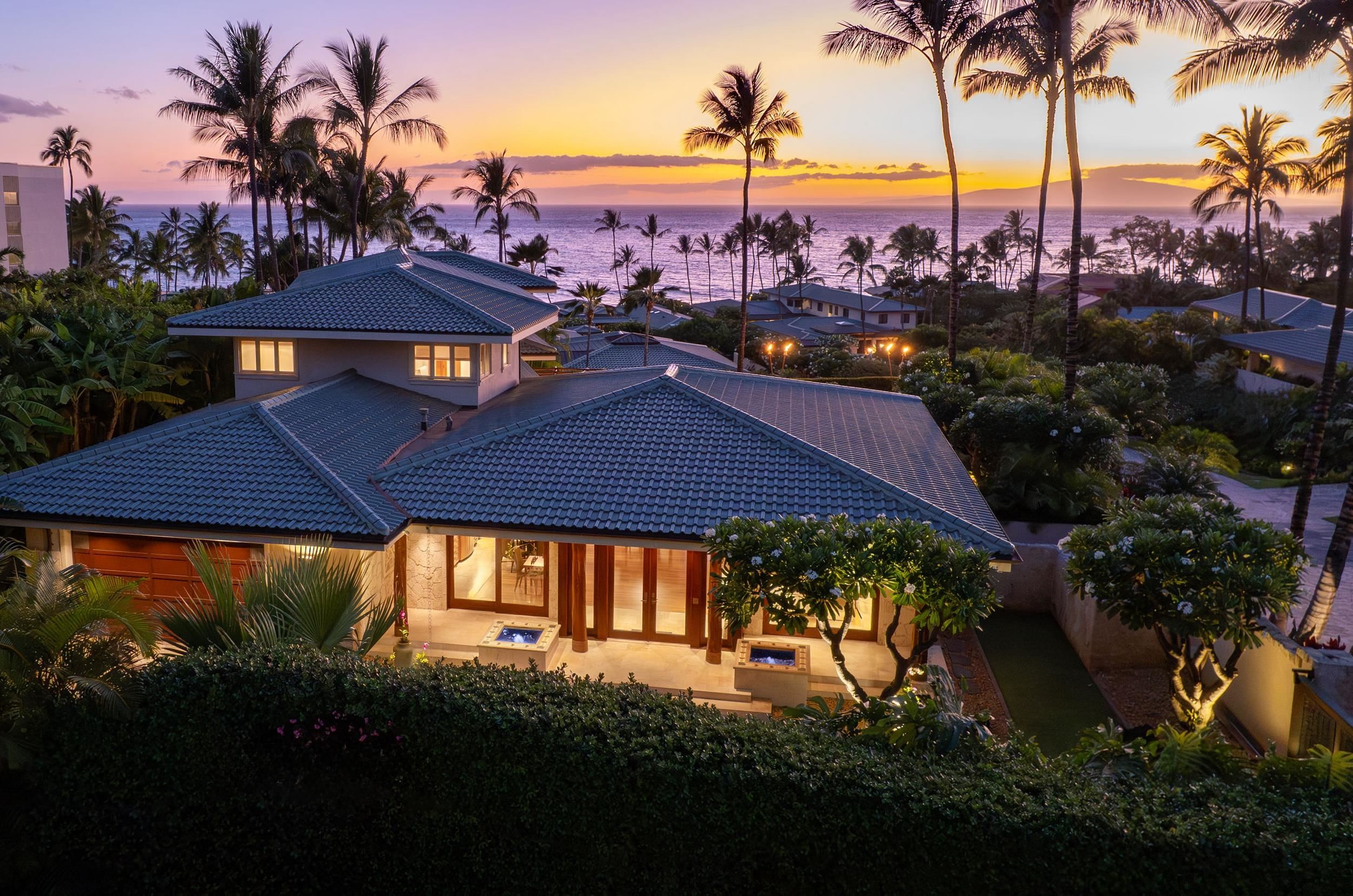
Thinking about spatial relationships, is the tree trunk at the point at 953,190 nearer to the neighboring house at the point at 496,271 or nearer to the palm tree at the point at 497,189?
the neighboring house at the point at 496,271

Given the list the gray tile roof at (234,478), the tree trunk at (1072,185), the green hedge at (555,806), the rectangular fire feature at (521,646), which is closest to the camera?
the green hedge at (555,806)

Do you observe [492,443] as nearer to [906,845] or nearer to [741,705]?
[741,705]

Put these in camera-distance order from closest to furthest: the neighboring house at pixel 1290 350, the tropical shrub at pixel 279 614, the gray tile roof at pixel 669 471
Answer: the tropical shrub at pixel 279 614, the gray tile roof at pixel 669 471, the neighboring house at pixel 1290 350

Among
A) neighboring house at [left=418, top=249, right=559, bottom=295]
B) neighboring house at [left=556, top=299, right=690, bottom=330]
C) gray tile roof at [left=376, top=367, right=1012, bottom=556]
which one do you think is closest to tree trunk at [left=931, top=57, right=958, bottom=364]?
neighboring house at [left=418, top=249, right=559, bottom=295]

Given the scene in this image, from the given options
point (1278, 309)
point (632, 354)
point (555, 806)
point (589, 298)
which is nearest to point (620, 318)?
point (589, 298)

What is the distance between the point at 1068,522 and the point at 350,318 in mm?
17284

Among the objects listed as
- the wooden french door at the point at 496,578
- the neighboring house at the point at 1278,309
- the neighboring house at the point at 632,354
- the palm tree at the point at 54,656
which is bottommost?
the wooden french door at the point at 496,578

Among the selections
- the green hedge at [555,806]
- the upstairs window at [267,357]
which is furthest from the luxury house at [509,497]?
the green hedge at [555,806]

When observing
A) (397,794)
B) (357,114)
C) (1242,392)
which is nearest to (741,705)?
(397,794)

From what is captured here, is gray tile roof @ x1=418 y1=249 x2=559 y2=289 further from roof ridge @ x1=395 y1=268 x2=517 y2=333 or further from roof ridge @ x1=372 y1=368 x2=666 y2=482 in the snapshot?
roof ridge @ x1=372 y1=368 x2=666 y2=482

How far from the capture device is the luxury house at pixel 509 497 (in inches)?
556

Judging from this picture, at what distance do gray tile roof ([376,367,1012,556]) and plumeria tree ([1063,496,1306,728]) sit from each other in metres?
1.55

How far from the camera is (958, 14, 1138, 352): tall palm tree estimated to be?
2602 cm

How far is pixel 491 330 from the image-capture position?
19734mm
